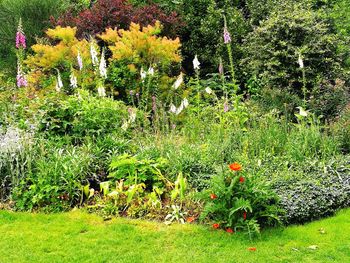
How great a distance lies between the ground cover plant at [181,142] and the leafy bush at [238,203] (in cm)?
1

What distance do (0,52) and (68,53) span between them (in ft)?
20.1

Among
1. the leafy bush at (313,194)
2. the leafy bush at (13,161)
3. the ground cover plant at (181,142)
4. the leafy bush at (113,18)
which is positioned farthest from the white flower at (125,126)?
the leafy bush at (113,18)

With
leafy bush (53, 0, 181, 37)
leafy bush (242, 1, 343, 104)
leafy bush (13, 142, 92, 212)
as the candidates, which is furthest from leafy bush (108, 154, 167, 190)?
leafy bush (53, 0, 181, 37)

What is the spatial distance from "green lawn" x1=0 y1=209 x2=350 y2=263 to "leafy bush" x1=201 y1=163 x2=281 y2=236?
5.7 inches

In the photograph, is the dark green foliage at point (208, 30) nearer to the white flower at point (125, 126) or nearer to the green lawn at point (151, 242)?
the white flower at point (125, 126)

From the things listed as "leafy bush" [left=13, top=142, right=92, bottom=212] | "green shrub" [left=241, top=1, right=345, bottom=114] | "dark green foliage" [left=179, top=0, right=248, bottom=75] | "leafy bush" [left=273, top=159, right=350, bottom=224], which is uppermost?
"dark green foliage" [left=179, top=0, right=248, bottom=75]

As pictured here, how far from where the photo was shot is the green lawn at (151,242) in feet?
15.4

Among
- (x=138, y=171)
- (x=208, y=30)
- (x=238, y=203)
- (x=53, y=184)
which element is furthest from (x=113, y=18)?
(x=238, y=203)

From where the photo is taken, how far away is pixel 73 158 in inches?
242

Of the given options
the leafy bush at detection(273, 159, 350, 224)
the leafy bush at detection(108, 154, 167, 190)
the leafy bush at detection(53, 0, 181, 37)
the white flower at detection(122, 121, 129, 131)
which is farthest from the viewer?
the leafy bush at detection(53, 0, 181, 37)

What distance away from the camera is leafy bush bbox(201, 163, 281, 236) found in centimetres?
509

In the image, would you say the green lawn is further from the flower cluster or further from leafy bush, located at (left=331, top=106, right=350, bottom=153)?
leafy bush, located at (left=331, top=106, right=350, bottom=153)

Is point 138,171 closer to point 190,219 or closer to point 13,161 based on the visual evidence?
point 190,219

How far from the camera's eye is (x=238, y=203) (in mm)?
5008
